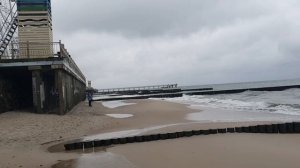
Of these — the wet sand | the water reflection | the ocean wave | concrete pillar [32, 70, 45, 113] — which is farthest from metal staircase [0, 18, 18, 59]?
the ocean wave

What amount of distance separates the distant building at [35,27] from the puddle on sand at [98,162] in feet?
47.2

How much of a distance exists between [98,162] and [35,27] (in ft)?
54.2

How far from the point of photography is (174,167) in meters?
10.5

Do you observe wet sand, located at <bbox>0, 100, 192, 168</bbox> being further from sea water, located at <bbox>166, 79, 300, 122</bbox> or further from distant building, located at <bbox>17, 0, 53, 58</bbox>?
sea water, located at <bbox>166, 79, 300, 122</bbox>

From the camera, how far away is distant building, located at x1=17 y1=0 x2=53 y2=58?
25547 millimetres

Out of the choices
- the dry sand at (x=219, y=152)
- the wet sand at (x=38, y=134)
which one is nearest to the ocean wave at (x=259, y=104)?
the wet sand at (x=38, y=134)

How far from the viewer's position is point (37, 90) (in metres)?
24.0

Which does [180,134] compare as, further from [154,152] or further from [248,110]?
[248,110]

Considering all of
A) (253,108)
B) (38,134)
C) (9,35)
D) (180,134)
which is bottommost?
(253,108)

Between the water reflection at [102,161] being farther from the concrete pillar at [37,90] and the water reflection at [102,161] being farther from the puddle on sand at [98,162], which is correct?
the concrete pillar at [37,90]

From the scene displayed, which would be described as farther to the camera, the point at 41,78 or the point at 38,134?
the point at 41,78

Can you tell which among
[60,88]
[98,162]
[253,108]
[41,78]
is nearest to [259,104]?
[253,108]

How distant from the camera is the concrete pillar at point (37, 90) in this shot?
940 inches

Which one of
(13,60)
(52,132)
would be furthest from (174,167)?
(13,60)
